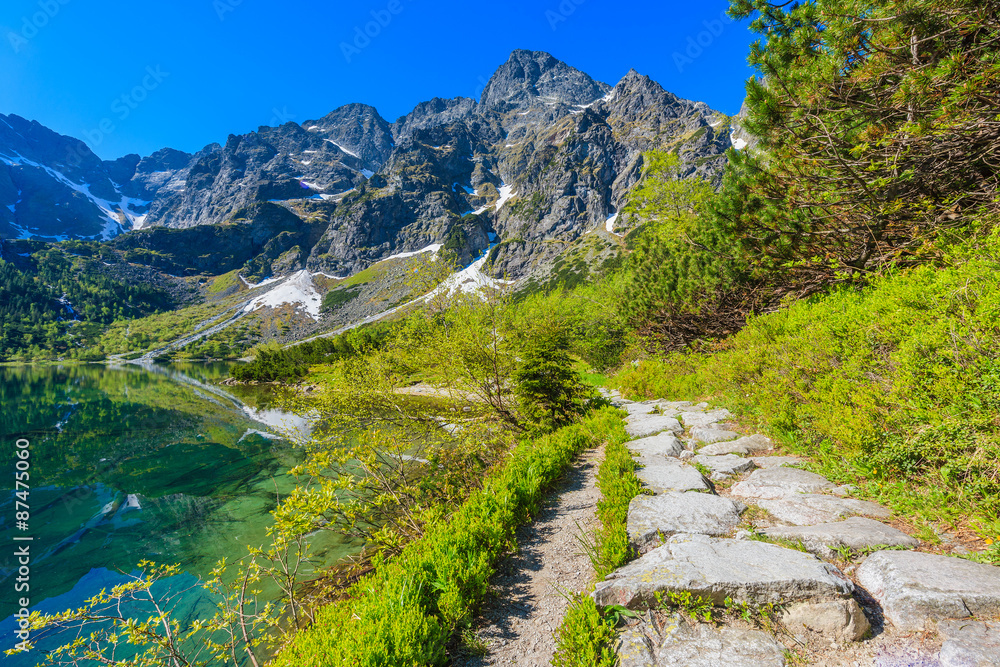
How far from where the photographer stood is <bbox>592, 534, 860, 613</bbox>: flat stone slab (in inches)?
115

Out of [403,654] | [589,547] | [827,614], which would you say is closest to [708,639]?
[827,614]

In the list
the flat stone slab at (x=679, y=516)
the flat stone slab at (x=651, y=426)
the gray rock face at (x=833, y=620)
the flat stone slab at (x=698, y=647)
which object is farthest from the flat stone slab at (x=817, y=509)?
the flat stone slab at (x=651, y=426)

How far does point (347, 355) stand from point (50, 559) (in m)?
9.79

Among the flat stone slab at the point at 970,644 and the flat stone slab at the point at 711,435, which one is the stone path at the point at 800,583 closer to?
the flat stone slab at the point at 970,644

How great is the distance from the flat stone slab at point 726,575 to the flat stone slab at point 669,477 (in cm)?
168

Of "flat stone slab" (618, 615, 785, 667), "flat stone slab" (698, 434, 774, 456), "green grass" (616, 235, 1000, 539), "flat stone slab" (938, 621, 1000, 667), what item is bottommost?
"flat stone slab" (698, 434, 774, 456)

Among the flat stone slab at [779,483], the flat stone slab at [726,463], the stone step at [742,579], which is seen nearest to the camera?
the stone step at [742,579]

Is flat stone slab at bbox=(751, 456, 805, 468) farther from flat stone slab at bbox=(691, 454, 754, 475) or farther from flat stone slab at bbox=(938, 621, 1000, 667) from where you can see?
flat stone slab at bbox=(938, 621, 1000, 667)

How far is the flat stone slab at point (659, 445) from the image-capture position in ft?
24.4

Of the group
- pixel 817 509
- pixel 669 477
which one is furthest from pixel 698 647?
pixel 669 477

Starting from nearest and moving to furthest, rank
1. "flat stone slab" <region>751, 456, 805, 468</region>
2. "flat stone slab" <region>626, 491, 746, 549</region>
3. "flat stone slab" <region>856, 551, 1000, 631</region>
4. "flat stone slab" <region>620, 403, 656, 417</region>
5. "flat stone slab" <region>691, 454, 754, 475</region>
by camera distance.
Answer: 1. "flat stone slab" <region>856, 551, 1000, 631</region>
2. "flat stone slab" <region>626, 491, 746, 549</region>
3. "flat stone slab" <region>751, 456, 805, 468</region>
4. "flat stone slab" <region>691, 454, 754, 475</region>
5. "flat stone slab" <region>620, 403, 656, 417</region>

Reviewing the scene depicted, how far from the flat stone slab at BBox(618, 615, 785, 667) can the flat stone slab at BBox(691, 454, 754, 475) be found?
3315 mm

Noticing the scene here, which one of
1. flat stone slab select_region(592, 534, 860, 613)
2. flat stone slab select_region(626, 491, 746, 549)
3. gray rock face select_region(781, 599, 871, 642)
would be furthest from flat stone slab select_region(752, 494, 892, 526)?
gray rock face select_region(781, 599, 871, 642)

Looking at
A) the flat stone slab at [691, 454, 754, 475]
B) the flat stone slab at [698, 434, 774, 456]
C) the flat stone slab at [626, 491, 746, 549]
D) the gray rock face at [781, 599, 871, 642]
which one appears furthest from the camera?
the flat stone slab at [698, 434, 774, 456]
